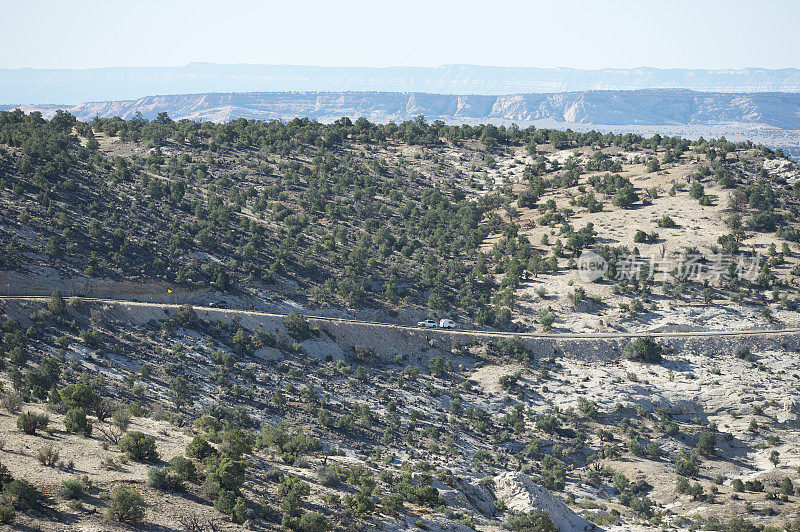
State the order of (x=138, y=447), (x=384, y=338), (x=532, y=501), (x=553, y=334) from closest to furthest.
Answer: (x=138, y=447) < (x=532, y=501) < (x=384, y=338) < (x=553, y=334)

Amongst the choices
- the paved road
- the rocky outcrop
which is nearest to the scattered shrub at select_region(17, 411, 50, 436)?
the rocky outcrop

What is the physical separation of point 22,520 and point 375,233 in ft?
240

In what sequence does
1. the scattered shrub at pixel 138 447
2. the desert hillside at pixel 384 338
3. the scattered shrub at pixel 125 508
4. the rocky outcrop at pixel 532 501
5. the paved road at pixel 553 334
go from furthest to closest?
the paved road at pixel 553 334 < the rocky outcrop at pixel 532 501 < the desert hillside at pixel 384 338 < the scattered shrub at pixel 138 447 < the scattered shrub at pixel 125 508

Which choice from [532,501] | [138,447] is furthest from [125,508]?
[532,501]

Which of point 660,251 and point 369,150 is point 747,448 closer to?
point 660,251

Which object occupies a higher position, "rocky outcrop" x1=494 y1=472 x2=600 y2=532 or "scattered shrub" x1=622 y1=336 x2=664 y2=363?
"scattered shrub" x1=622 y1=336 x2=664 y2=363

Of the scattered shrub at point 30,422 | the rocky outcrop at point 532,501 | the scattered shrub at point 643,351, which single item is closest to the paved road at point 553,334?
the scattered shrub at point 643,351

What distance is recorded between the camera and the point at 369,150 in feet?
422

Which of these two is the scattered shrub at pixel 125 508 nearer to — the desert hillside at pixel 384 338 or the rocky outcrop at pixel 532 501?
the desert hillside at pixel 384 338

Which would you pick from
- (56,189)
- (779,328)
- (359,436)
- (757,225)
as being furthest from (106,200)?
(757,225)

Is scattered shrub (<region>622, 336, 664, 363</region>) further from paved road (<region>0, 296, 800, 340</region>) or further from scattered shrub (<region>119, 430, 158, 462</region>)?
scattered shrub (<region>119, 430, 158, 462</region>)

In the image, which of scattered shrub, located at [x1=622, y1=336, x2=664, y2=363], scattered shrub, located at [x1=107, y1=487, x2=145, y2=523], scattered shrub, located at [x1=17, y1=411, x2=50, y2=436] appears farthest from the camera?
scattered shrub, located at [x1=622, y1=336, x2=664, y2=363]

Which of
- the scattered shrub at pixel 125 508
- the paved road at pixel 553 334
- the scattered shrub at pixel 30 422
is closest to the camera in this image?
the scattered shrub at pixel 125 508

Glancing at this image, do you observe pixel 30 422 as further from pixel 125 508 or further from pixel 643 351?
pixel 643 351
